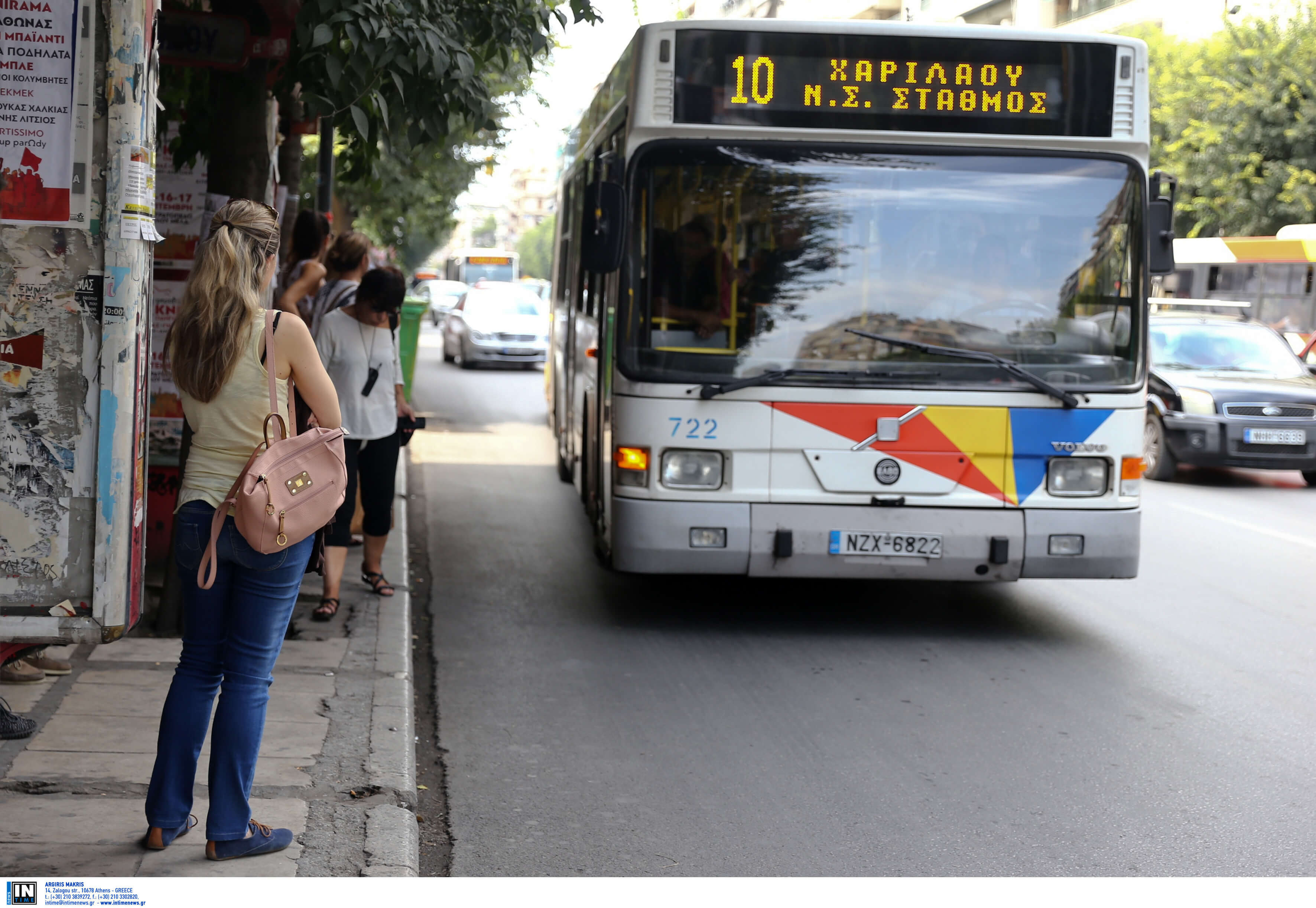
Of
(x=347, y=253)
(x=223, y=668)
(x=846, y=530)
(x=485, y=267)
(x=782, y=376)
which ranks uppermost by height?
(x=485, y=267)

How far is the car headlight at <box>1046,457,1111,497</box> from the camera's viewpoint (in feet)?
22.9

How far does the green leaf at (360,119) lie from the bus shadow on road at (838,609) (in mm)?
2848

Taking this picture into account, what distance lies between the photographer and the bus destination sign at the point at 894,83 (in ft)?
22.2

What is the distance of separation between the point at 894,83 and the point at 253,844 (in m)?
4.58

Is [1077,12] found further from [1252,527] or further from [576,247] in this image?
[576,247]

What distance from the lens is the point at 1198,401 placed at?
47.4 ft

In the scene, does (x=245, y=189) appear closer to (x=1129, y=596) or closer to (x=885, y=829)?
(x=885, y=829)

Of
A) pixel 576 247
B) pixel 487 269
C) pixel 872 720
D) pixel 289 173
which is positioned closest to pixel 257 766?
pixel 872 720

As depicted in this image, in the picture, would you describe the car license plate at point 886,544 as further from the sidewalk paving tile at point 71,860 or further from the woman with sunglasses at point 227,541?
the sidewalk paving tile at point 71,860

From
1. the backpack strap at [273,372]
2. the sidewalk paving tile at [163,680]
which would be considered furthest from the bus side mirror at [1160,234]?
the backpack strap at [273,372]

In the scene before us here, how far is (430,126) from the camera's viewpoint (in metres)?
6.58

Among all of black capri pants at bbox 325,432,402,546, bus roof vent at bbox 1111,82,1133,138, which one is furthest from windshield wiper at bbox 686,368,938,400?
black capri pants at bbox 325,432,402,546
